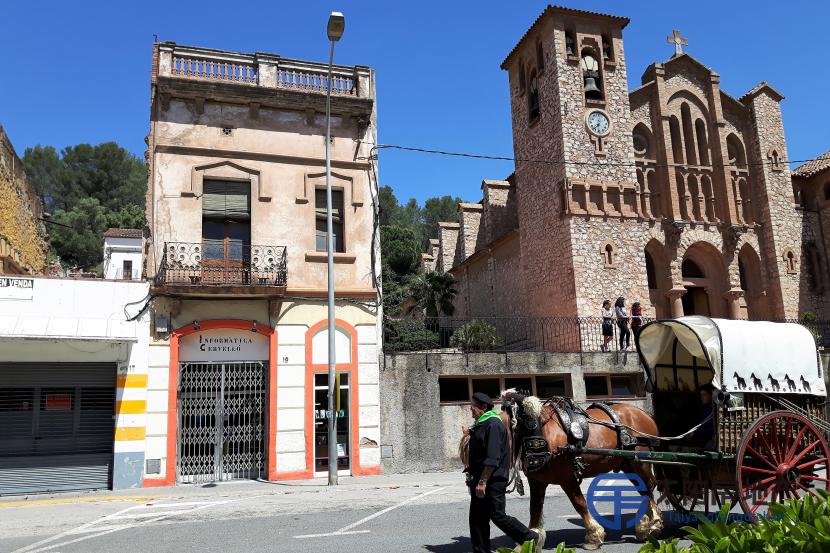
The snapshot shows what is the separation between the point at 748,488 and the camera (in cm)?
746

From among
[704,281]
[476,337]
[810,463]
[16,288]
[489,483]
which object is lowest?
[810,463]

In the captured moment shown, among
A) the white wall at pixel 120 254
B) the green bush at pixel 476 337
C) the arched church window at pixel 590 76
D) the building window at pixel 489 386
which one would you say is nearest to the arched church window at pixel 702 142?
the arched church window at pixel 590 76

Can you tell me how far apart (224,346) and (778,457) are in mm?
12189

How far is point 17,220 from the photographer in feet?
71.8

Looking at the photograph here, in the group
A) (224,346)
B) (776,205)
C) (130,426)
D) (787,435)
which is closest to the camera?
(787,435)

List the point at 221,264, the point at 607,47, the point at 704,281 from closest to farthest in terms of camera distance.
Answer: the point at 221,264, the point at 607,47, the point at 704,281

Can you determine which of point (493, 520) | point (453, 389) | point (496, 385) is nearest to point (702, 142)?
point (496, 385)

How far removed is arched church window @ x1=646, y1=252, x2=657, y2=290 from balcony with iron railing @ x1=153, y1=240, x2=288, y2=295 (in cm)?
1822

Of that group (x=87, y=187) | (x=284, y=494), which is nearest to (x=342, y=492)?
(x=284, y=494)

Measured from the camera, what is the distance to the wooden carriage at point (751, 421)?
7523mm

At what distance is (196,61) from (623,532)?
1545 centimetres

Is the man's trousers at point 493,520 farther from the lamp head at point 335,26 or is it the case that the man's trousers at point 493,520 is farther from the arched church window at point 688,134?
the arched church window at point 688,134

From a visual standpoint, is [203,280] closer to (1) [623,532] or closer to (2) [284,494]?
(2) [284,494]

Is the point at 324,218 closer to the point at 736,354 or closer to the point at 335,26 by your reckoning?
the point at 335,26
